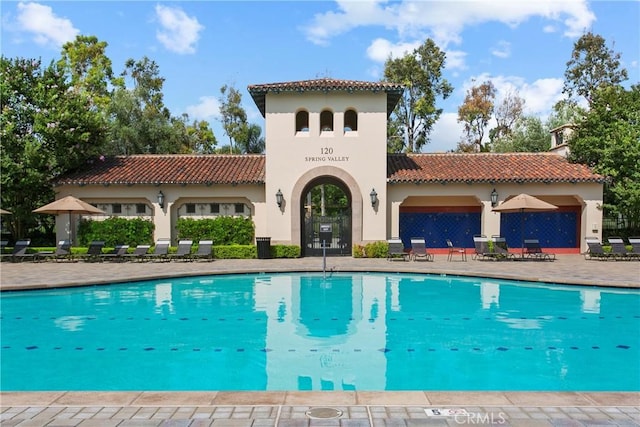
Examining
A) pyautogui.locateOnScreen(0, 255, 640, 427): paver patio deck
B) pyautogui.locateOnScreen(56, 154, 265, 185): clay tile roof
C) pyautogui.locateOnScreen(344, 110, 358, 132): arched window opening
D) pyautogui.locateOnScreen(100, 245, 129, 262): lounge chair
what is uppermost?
pyautogui.locateOnScreen(344, 110, 358, 132): arched window opening

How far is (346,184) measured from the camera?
22.7 metres

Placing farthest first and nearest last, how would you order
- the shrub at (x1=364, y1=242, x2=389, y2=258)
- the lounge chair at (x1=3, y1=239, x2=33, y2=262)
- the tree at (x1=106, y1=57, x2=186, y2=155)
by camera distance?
1. the tree at (x1=106, y1=57, x2=186, y2=155)
2. the shrub at (x1=364, y1=242, x2=389, y2=258)
3. the lounge chair at (x1=3, y1=239, x2=33, y2=262)

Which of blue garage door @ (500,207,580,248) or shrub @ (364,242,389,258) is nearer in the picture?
shrub @ (364,242,389,258)

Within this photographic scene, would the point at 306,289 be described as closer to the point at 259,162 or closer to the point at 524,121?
the point at 259,162

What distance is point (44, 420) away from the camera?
468 cm

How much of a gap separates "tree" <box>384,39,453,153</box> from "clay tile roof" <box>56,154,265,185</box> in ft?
59.6

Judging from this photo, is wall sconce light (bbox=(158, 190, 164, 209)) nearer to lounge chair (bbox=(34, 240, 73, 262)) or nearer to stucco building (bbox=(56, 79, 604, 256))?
stucco building (bbox=(56, 79, 604, 256))

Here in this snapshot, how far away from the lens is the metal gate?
23516 mm

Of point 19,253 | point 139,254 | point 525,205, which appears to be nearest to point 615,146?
point 525,205

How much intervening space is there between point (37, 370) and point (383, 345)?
18.6ft

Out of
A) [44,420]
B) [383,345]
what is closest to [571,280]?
[383,345]

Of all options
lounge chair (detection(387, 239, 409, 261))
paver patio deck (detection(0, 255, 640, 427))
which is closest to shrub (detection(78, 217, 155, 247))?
lounge chair (detection(387, 239, 409, 261))

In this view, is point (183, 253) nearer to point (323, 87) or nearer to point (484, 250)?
point (323, 87)

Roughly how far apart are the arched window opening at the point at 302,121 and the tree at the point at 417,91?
17.6m
